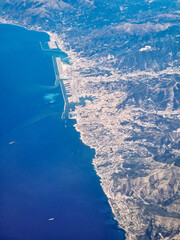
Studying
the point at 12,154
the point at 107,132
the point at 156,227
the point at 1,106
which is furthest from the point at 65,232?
the point at 1,106

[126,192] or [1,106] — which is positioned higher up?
[1,106]

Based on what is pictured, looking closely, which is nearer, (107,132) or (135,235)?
(135,235)

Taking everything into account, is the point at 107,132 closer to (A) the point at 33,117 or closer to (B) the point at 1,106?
(A) the point at 33,117

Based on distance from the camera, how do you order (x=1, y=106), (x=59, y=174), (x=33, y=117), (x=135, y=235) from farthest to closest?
(x=1, y=106) < (x=33, y=117) < (x=59, y=174) < (x=135, y=235)

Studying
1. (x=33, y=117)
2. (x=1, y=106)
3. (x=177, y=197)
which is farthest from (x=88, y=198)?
(x=1, y=106)

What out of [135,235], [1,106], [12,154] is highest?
[1,106]

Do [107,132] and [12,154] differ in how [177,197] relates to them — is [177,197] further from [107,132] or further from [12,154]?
[12,154]

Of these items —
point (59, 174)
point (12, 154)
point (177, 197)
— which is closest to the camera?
point (177, 197)

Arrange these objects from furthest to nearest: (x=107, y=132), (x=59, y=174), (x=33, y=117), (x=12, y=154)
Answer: (x=33, y=117) → (x=107, y=132) → (x=12, y=154) → (x=59, y=174)

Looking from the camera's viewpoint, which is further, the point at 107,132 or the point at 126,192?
the point at 107,132
